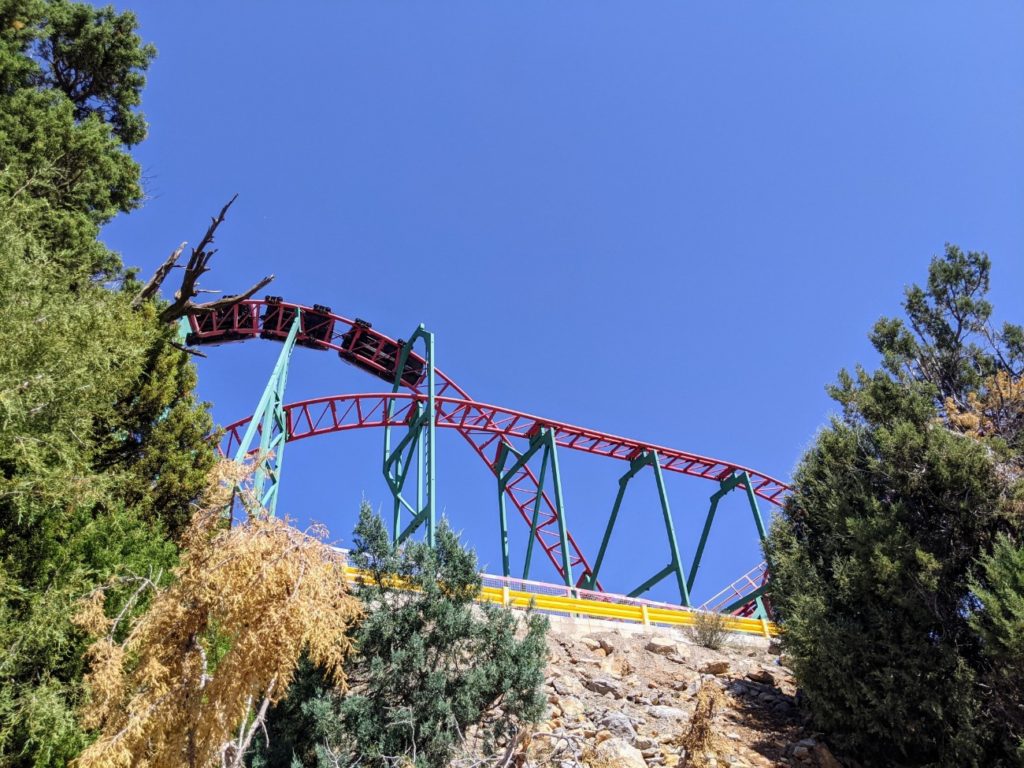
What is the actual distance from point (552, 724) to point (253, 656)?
17.6 feet

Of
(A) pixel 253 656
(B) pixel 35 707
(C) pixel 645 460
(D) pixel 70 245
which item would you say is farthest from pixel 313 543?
(C) pixel 645 460

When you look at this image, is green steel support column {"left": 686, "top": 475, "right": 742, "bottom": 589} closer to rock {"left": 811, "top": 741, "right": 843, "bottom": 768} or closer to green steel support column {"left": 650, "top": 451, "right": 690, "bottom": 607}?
green steel support column {"left": 650, "top": 451, "right": 690, "bottom": 607}

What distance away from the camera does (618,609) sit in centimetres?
1378

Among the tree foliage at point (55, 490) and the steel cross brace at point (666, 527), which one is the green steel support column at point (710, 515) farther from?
the tree foliage at point (55, 490)

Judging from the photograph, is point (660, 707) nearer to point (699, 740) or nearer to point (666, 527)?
point (699, 740)

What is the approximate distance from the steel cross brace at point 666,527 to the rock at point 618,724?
11273 millimetres

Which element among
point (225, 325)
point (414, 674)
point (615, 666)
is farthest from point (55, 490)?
point (225, 325)

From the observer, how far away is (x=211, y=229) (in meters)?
8.66

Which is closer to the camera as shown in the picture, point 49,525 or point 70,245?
point 49,525

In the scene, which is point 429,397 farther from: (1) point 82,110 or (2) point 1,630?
(2) point 1,630

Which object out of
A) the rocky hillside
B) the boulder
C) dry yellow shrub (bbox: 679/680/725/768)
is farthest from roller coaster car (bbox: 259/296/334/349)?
dry yellow shrub (bbox: 679/680/725/768)

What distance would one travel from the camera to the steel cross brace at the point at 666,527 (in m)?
20.6

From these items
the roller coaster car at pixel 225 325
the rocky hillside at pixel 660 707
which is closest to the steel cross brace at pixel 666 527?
the rocky hillside at pixel 660 707

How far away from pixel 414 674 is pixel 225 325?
1761 centimetres
